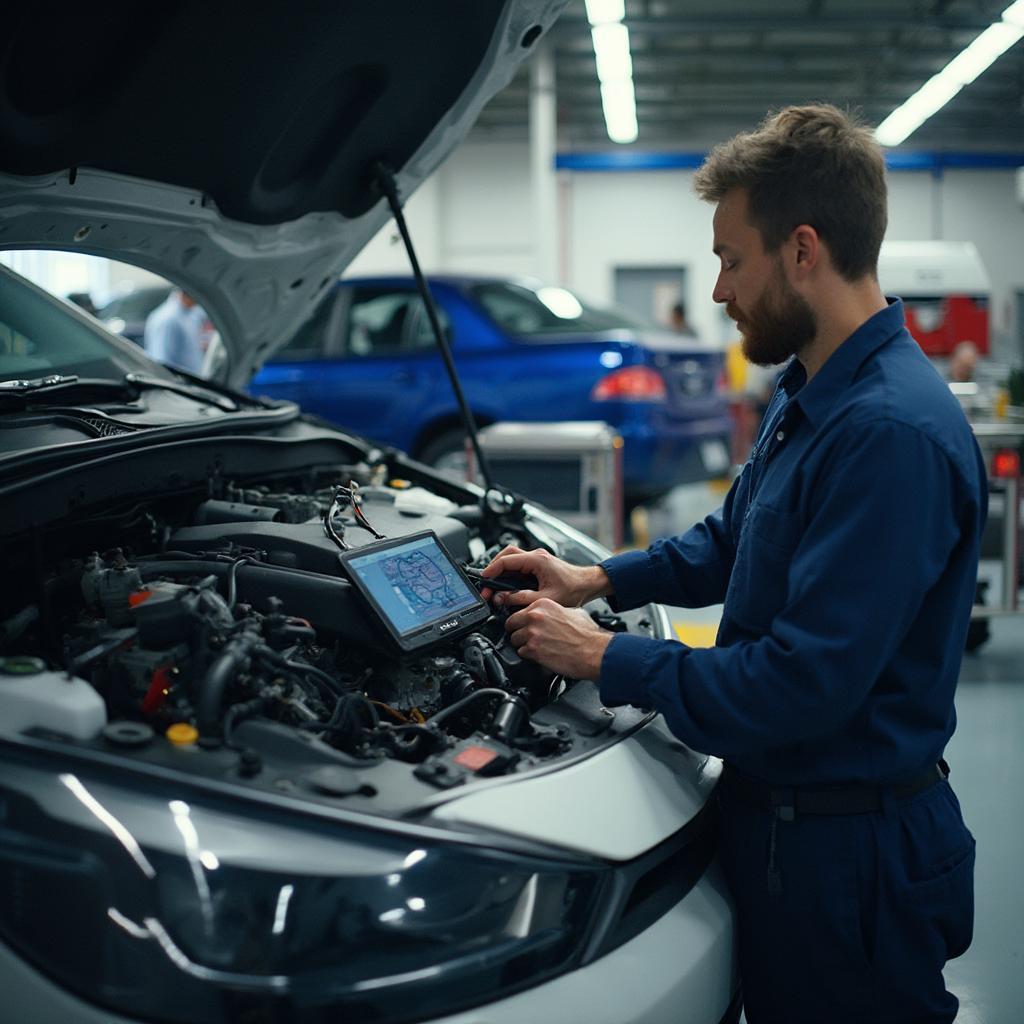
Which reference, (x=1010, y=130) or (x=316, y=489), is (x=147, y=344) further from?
(x=1010, y=130)

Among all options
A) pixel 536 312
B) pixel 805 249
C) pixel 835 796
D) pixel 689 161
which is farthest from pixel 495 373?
pixel 689 161

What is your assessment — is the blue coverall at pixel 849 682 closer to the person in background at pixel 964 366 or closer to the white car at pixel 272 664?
the white car at pixel 272 664

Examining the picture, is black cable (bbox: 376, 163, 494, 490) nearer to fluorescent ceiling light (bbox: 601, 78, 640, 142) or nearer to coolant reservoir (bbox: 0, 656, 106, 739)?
coolant reservoir (bbox: 0, 656, 106, 739)

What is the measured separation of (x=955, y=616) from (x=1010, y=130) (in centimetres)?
1742

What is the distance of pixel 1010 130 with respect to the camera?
53.8 feet

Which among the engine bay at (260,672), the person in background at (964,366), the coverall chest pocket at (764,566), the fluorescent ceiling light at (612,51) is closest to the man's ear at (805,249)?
the coverall chest pocket at (764,566)

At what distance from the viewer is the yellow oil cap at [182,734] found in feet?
4.37

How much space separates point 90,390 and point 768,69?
12.6 metres

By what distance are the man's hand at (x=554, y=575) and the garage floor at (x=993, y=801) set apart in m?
1.10

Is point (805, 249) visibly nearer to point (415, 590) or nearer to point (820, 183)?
point (820, 183)

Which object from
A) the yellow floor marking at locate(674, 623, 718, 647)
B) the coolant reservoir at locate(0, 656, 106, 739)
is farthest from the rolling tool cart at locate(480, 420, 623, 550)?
the coolant reservoir at locate(0, 656, 106, 739)

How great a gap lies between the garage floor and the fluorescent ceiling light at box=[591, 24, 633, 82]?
5.88 metres

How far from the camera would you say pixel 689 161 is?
15.6 m

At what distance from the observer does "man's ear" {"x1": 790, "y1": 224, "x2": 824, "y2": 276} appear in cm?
150
